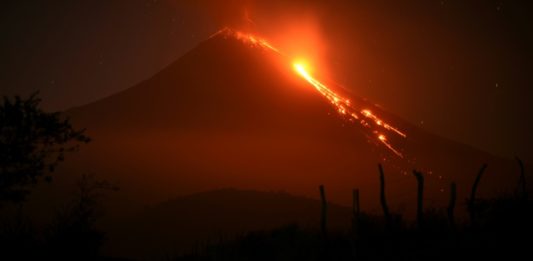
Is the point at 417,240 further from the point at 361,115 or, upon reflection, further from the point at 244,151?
the point at 361,115

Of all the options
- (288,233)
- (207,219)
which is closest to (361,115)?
(207,219)

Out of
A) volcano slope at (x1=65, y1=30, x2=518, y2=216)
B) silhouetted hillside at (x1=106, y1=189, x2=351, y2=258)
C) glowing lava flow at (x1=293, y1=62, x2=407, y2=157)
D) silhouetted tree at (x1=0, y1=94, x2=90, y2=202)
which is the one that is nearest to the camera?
silhouetted tree at (x1=0, y1=94, x2=90, y2=202)

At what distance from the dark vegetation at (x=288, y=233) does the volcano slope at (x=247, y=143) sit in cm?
2798

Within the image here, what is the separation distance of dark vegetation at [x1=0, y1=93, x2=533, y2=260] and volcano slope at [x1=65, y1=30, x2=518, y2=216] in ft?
91.8

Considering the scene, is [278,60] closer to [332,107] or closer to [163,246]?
[332,107]

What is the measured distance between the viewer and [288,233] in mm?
13961

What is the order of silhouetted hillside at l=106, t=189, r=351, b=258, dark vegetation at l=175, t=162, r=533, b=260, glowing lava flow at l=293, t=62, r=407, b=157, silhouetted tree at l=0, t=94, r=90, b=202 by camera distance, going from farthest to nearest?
glowing lava flow at l=293, t=62, r=407, b=157 → silhouetted hillside at l=106, t=189, r=351, b=258 → dark vegetation at l=175, t=162, r=533, b=260 → silhouetted tree at l=0, t=94, r=90, b=202

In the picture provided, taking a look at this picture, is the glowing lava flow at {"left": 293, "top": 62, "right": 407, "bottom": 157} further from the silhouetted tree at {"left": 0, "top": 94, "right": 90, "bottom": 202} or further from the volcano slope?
the silhouetted tree at {"left": 0, "top": 94, "right": 90, "bottom": 202}

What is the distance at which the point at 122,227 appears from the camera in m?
33.2

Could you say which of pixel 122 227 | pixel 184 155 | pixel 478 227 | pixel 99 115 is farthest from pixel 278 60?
pixel 478 227

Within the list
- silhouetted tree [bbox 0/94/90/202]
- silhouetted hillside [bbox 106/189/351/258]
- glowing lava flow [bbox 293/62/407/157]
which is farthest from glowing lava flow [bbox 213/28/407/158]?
silhouetted tree [bbox 0/94/90/202]

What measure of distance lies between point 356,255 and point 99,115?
94382 mm

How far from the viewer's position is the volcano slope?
56750 mm

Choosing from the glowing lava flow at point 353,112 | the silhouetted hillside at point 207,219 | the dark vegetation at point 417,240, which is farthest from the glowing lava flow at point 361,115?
the dark vegetation at point 417,240
